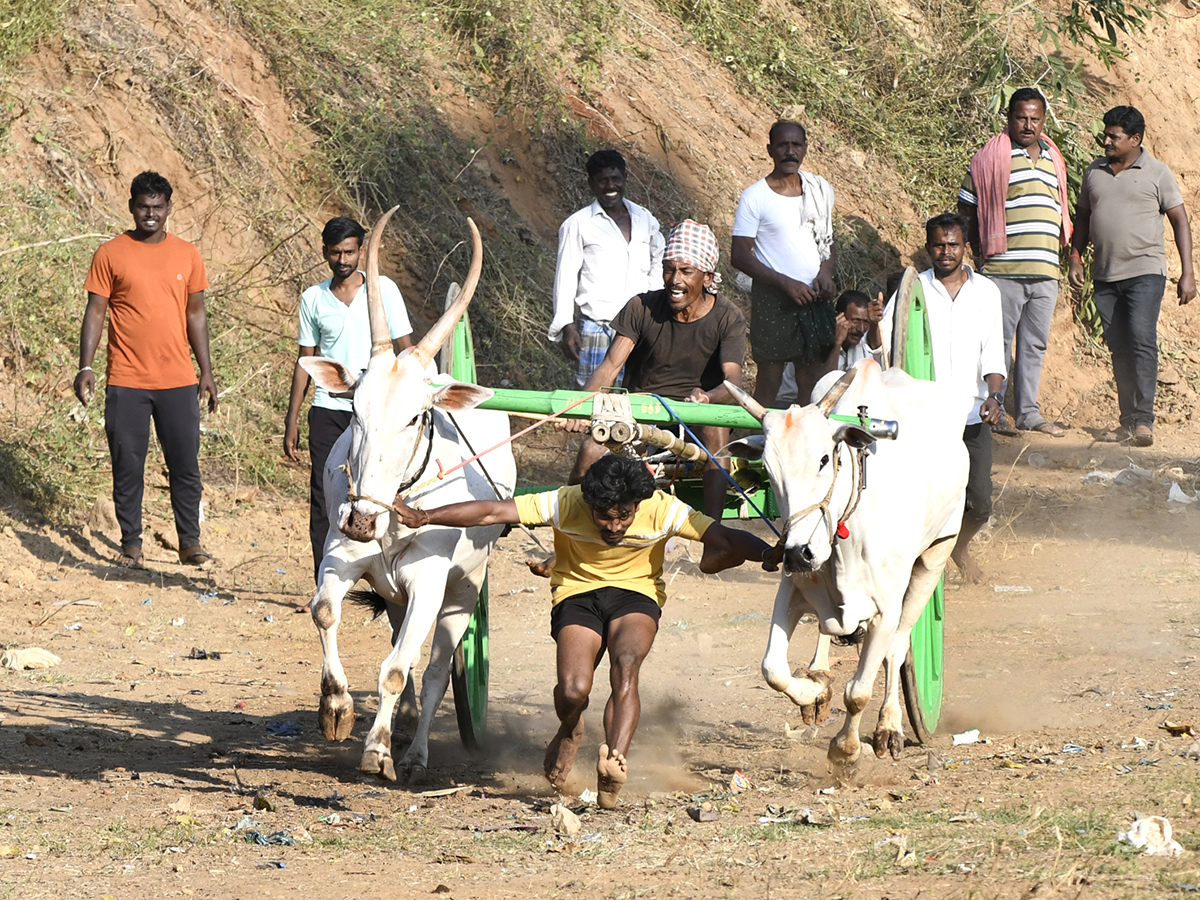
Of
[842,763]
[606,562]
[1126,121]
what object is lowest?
[842,763]

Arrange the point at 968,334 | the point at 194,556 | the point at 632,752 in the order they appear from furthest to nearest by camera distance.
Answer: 1. the point at 194,556
2. the point at 968,334
3. the point at 632,752

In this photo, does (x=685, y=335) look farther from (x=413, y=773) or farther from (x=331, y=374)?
(x=413, y=773)

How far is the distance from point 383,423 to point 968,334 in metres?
3.59

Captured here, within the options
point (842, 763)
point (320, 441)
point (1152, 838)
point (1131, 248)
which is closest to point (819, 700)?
point (842, 763)

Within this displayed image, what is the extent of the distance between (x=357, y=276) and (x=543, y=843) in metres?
3.85

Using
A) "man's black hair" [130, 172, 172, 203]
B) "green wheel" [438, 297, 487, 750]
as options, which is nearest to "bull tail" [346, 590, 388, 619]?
"green wheel" [438, 297, 487, 750]

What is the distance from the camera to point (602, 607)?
5.36 m

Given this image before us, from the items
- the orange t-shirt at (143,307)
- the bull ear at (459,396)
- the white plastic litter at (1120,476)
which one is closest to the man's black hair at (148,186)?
the orange t-shirt at (143,307)

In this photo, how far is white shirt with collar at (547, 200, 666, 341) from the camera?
8.12 m

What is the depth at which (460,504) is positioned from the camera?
5.31 metres

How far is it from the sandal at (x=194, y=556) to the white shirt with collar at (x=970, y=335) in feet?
14.5

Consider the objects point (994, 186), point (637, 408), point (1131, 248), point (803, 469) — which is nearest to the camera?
point (803, 469)

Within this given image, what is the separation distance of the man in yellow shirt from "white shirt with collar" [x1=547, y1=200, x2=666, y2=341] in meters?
2.78

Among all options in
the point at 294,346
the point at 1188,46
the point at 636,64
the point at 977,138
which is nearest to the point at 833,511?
the point at 294,346
